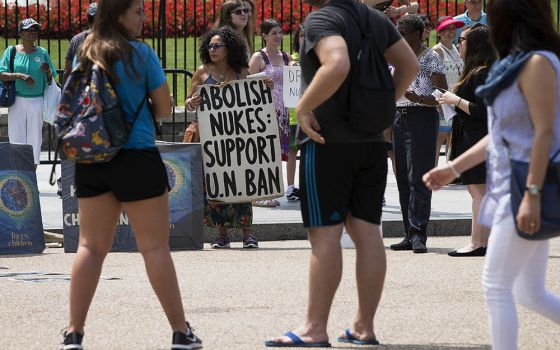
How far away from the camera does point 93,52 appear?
6031 millimetres

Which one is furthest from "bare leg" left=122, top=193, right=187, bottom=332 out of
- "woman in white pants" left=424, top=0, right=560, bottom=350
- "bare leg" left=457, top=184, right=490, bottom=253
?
"bare leg" left=457, top=184, right=490, bottom=253

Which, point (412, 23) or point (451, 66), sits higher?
point (412, 23)

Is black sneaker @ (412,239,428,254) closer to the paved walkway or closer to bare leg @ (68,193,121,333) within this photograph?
the paved walkway

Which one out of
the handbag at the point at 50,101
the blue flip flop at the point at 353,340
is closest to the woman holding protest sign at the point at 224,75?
the handbag at the point at 50,101

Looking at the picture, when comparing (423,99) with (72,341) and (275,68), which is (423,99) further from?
(72,341)

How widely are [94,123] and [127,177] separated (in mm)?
277

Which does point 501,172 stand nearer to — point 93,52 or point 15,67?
point 93,52

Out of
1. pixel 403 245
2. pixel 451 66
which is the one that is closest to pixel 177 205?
pixel 403 245

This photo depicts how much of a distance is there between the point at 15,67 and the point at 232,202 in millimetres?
4143

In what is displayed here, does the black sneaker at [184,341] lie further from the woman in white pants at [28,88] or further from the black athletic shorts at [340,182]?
the woman in white pants at [28,88]

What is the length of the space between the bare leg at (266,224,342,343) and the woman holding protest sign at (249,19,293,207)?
6.70m

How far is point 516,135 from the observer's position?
204 inches

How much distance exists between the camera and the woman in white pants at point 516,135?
5051 millimetres

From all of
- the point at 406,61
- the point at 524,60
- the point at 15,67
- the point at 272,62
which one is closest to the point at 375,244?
the point at 406,61
